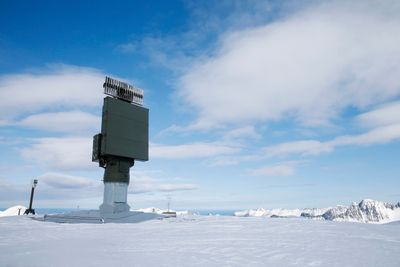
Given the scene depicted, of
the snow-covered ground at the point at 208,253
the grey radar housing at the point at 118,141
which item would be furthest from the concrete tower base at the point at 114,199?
the snow-covered ground at the point at 208,253

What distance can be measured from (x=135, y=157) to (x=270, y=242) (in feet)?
90.6

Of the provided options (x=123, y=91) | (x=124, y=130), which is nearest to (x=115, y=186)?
(x=124, y=130)

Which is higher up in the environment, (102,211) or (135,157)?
(135,157)

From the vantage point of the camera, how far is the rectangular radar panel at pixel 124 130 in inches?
1529

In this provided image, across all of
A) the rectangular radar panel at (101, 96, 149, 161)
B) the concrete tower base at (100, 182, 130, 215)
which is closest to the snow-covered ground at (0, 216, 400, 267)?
the concrete tower base at (100, 182, 130, 215)

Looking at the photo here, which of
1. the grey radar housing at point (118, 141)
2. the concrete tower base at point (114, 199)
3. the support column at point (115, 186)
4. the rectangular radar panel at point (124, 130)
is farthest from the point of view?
the rectangular radar panel at point (124, 130)

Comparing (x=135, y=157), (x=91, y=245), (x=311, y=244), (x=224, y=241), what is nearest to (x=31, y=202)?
(x=135, y=157)

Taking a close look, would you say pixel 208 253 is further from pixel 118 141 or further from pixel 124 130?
pixel 124 130

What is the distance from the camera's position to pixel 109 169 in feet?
129

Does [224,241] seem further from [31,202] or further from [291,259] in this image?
[31,202]

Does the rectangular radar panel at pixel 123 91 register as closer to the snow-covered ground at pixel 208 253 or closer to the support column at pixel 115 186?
the support column at pixel 115 186

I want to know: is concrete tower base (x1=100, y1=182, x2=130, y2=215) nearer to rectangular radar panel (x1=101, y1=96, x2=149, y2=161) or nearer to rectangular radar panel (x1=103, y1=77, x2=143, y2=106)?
rectangular radar panel (x1=101, y1=96, x2=149, y2=161)

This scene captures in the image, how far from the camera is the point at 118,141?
39.6 meters

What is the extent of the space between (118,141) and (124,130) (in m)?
1.75
